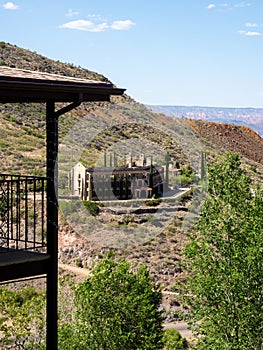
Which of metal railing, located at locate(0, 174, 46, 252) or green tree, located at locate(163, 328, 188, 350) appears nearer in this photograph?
metal railing, located at locate(0, 174, 46, 252)

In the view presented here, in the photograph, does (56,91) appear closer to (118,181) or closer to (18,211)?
(18,211)

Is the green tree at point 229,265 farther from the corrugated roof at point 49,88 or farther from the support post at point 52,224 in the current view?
the corrugated roof at point 49,88

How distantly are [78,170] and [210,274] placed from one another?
879 inches

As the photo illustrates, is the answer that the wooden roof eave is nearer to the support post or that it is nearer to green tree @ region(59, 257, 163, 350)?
the support post

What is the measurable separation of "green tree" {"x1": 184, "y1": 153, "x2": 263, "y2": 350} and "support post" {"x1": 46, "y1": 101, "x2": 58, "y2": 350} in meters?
3.24

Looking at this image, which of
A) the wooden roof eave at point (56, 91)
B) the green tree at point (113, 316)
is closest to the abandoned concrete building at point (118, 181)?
the green tree at point (113, 316)

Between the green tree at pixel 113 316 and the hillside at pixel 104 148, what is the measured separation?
14685mm

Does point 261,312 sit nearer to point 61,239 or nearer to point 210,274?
point 210,274

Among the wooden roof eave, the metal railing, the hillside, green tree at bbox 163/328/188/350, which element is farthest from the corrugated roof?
the hillside

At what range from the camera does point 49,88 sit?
261 inches

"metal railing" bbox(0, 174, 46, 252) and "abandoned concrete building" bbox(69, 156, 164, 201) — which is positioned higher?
"metal railing" bbox(0, 174, 46, 252)

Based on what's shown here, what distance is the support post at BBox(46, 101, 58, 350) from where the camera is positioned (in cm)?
710

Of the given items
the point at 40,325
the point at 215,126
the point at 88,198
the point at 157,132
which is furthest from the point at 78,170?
the point at 215,126

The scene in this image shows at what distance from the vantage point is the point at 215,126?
245ft
